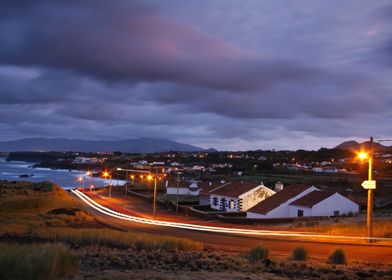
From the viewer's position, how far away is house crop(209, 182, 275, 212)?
6123 centimetres

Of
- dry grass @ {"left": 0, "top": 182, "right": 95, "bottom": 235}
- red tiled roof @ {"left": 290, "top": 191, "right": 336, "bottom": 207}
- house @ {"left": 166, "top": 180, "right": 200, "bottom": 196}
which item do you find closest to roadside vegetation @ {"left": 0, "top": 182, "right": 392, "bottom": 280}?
dry grass @ {"left": 0, "top": 182, "right": 95, "bottom": 235}

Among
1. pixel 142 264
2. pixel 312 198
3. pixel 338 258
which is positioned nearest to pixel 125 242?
pixel 142 264

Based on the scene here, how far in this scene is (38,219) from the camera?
4144cm

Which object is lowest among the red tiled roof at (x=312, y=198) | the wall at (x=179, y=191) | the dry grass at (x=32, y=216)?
the dry grass at (x=32, y=216)

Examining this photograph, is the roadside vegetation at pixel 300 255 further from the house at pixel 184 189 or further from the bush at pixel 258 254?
the house at pixel 184 189

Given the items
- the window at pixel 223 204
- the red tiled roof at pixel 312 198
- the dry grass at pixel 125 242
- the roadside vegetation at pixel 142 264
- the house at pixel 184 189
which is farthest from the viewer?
the house at pixel 184 189

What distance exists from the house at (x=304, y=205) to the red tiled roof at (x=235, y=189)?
6.54 metres

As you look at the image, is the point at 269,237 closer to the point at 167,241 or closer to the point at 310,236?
the point at 310,236

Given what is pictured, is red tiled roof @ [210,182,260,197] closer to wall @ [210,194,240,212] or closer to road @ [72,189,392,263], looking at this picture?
wall @ [210,194,240,212]

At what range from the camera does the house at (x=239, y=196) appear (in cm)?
6123

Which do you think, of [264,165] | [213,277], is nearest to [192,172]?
[264,165]

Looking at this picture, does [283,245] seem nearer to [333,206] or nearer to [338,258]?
[338,258]

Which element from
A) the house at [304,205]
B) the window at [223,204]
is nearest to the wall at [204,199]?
the window at [223,204]

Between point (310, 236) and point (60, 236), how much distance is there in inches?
620
